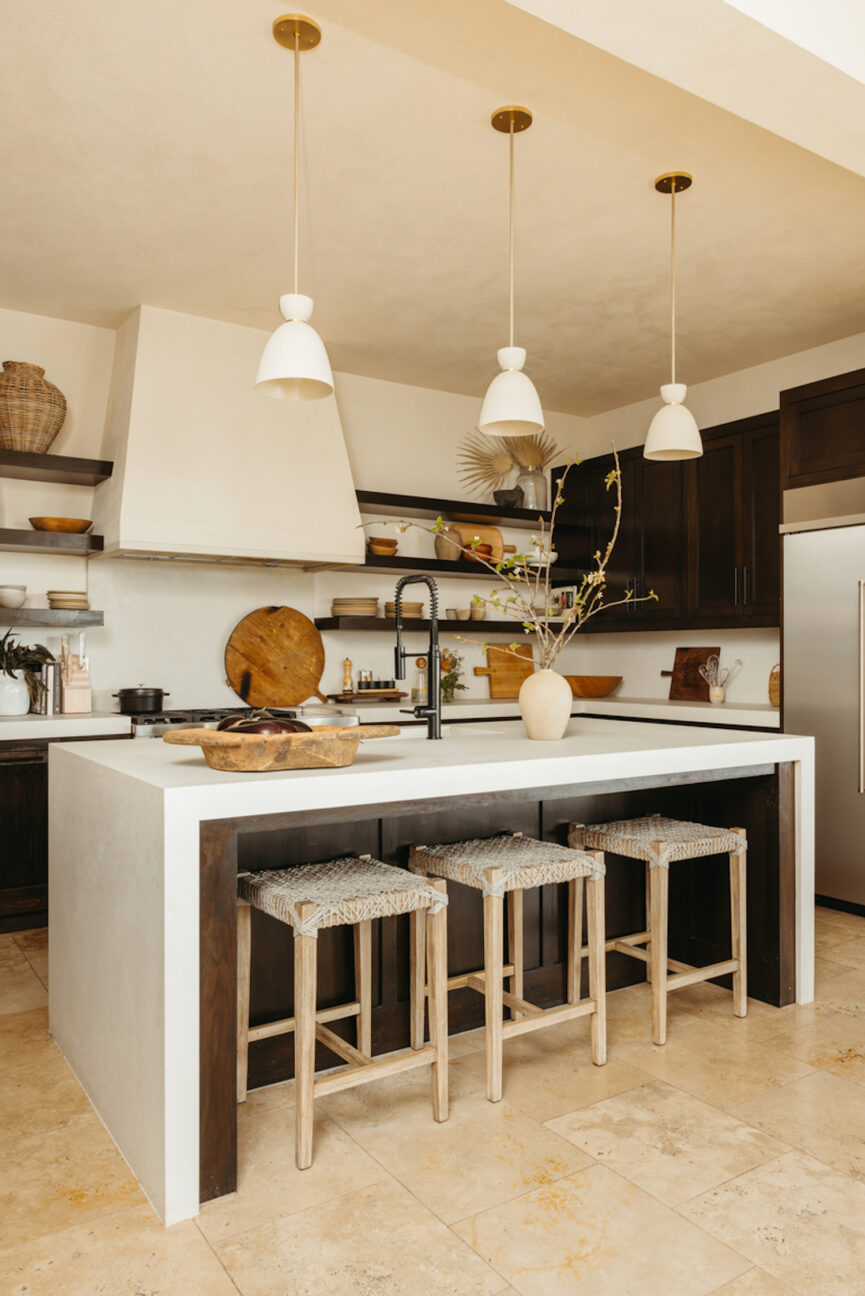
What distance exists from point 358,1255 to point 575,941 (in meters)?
1.27

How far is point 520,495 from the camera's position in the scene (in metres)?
5.74

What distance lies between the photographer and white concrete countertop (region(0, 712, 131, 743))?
3799mm

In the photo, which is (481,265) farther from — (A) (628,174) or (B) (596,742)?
(B) (596,742)

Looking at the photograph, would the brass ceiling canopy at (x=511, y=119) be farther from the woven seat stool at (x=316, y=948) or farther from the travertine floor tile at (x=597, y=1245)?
the travertine floor tile at (x=597, y=1245)

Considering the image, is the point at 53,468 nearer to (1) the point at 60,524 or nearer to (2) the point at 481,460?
(1) the point at 60,524

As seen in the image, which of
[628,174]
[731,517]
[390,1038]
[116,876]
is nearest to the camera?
[116,876]

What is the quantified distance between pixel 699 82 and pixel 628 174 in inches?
46.1

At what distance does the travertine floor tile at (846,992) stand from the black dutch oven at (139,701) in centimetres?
316

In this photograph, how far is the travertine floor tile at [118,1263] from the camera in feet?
5.21

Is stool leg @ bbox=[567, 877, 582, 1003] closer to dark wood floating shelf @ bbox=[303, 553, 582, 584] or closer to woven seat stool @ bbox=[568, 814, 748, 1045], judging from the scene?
woven seat stool @ bbox=[568, 814, 748, 1045]

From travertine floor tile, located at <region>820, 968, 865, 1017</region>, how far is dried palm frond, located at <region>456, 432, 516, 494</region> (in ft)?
11.9

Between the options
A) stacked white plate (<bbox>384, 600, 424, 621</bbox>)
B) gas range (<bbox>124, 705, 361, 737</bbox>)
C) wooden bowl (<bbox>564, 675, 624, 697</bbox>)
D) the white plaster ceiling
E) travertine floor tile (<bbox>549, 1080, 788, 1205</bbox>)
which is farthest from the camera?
wooden bowl (<bbox>564, 675, 624, 697</bbox>)

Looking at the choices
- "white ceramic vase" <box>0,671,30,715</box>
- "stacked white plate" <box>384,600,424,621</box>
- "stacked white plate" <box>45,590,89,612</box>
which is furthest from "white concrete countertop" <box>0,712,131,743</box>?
"stacked white plate" <box>384,600,424,621</box>

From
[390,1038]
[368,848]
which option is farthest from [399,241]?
[390,1038]
